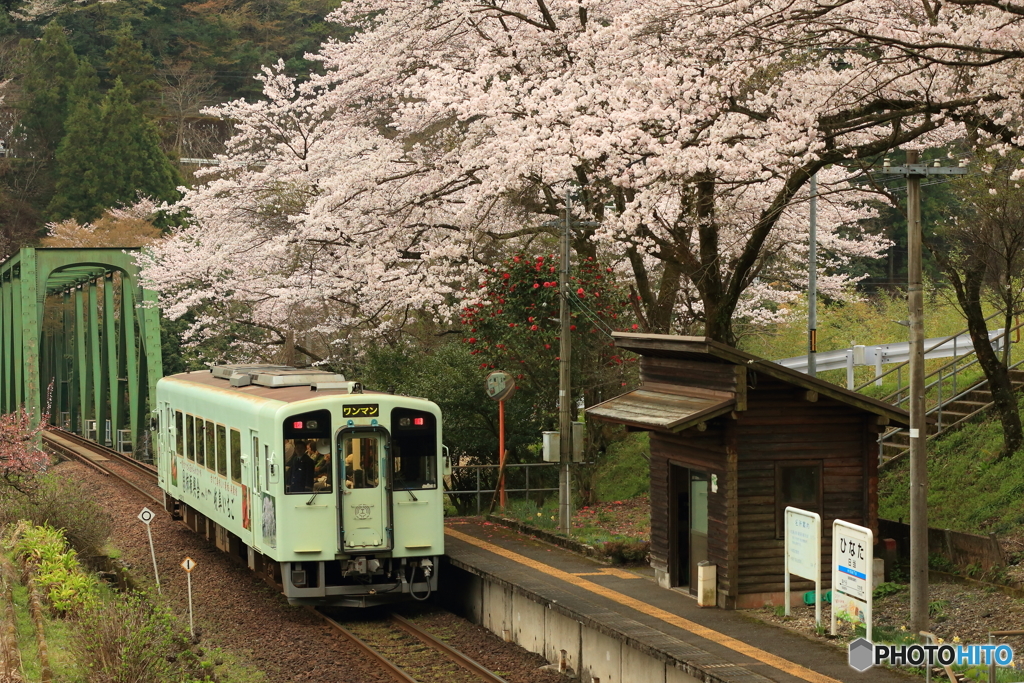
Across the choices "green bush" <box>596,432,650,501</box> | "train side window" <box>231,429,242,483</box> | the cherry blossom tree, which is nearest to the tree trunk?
the cherry blossom tree

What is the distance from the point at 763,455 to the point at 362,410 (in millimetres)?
4406

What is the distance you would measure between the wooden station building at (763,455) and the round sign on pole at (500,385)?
501cm

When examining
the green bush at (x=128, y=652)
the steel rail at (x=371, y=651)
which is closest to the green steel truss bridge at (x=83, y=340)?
the steel rail at (x=371, y=651)

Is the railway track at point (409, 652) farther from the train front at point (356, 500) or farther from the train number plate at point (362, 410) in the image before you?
the train number plate at point (362, 410)

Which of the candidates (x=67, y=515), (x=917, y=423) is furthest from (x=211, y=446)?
(x=917, y=423)

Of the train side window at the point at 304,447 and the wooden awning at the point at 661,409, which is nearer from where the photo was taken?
the wooden awning at the point at 661,409

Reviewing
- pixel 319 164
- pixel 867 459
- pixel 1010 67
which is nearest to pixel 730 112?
pixel 1010 67

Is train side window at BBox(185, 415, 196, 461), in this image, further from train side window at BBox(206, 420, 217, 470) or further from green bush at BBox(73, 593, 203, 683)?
green bush at BBox(73, 593, 203, 683)

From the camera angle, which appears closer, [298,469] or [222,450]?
[298,469]

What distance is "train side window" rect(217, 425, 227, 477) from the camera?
15586 millimetres

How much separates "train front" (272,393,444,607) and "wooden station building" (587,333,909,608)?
2.71 metres

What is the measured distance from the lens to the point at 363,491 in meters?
13.3

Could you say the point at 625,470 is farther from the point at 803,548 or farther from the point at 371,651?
the point at 803,548

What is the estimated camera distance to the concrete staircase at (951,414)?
18484mm
